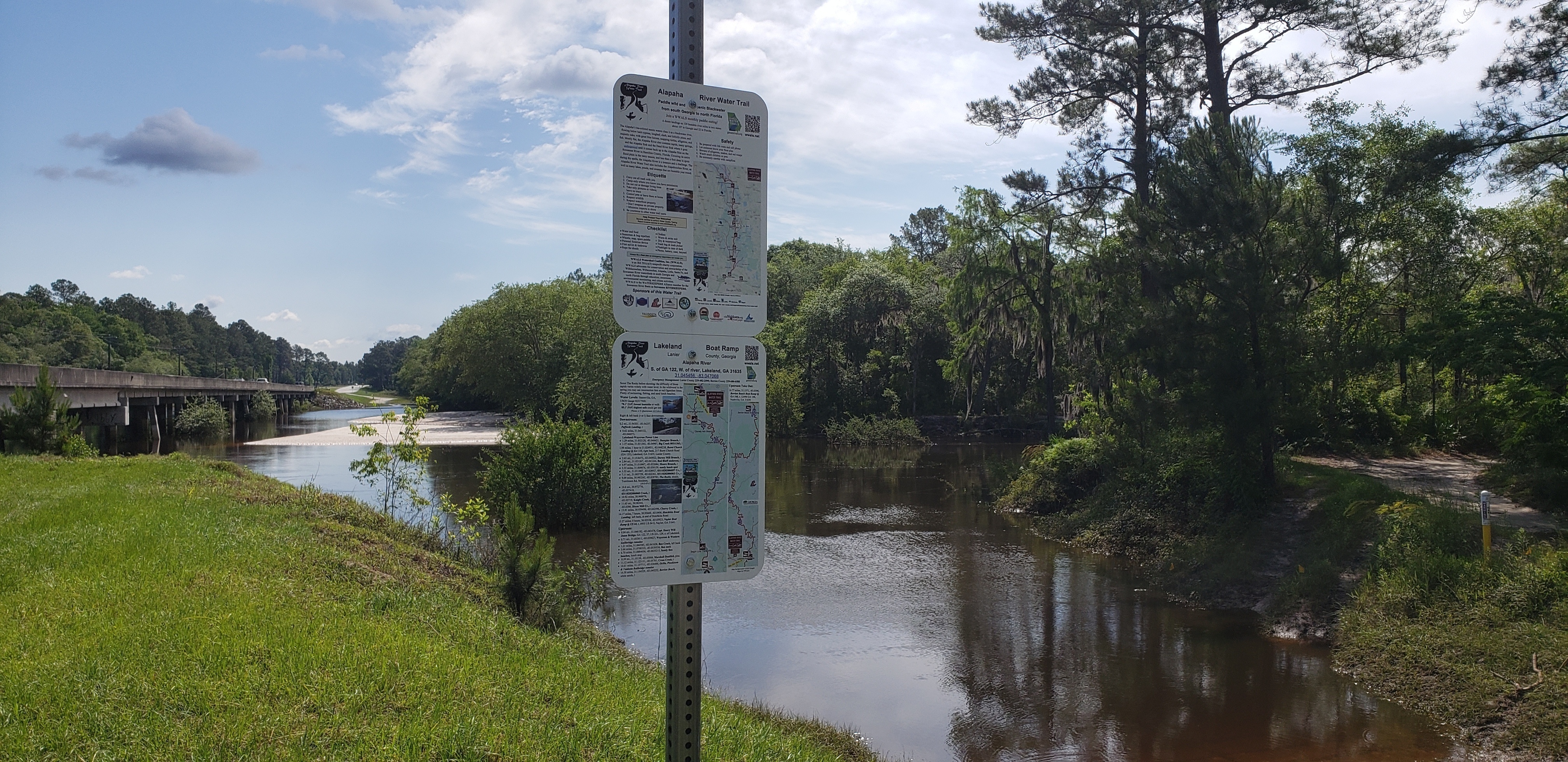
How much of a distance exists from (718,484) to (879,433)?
38131 mm

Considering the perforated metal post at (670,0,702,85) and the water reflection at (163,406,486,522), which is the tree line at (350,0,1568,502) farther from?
the perforated metal post at (670,0,702,85)

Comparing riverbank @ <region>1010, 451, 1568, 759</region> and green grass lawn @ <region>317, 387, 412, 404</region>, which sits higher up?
green grass lawn @ <region>317, 387, 412, 404</region>

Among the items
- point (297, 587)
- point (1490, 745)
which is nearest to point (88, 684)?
point (297, 587)

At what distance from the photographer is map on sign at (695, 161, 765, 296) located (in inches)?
106

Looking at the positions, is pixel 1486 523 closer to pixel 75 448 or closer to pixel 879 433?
pixel 75 448

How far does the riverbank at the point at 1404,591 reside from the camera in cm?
787

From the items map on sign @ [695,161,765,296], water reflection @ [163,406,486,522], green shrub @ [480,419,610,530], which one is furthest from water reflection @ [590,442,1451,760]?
water reflection @ [163,406,486,522]

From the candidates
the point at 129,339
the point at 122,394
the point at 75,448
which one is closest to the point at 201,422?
the point at 122,394

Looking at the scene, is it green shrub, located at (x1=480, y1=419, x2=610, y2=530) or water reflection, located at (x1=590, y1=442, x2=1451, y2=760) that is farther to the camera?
green shrub, located at (x1=480, y1=419, x2=610, y2=530)

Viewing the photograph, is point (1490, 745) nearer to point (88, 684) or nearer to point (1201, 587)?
point (1201, 587)

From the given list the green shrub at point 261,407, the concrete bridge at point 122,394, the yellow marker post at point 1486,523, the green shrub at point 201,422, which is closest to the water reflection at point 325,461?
the green shrub at point 201,422

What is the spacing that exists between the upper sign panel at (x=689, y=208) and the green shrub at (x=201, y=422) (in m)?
48.2

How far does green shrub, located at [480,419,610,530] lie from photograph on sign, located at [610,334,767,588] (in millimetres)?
14974

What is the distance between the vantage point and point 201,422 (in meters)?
42.3
